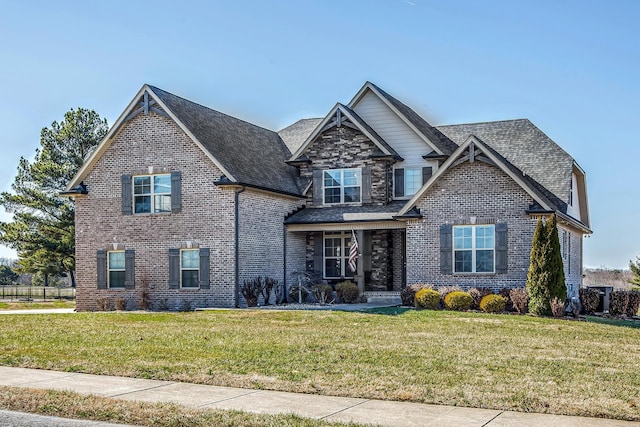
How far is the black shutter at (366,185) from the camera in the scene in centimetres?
3012

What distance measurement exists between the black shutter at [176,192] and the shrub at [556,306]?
12.4 metres

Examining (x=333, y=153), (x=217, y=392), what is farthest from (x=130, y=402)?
(x=333, y=153)

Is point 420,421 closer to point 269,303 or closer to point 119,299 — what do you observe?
point 269,303

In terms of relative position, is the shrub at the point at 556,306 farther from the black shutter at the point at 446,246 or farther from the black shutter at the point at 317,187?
the black shutter at the point at 317,187

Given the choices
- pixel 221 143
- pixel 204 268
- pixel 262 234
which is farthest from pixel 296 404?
pixel 221 143

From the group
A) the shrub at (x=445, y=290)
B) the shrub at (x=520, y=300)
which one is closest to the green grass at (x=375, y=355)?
the shrub at (x=520, y=300)

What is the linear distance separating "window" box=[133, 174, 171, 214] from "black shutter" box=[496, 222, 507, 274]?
11.0m

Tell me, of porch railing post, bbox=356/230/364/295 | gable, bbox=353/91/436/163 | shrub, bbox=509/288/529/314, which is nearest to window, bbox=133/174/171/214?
porch railing post, bbox=356/230/364/295

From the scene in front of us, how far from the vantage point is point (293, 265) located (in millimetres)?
30328

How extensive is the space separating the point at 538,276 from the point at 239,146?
39.7ft

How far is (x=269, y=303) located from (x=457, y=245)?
21.9 feet

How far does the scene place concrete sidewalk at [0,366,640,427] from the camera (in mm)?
9453

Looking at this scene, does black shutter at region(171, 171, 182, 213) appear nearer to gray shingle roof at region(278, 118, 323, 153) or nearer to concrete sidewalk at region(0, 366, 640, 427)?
gray shingle roof at region(278, 118, 323, 153)

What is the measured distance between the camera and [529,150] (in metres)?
30.5
